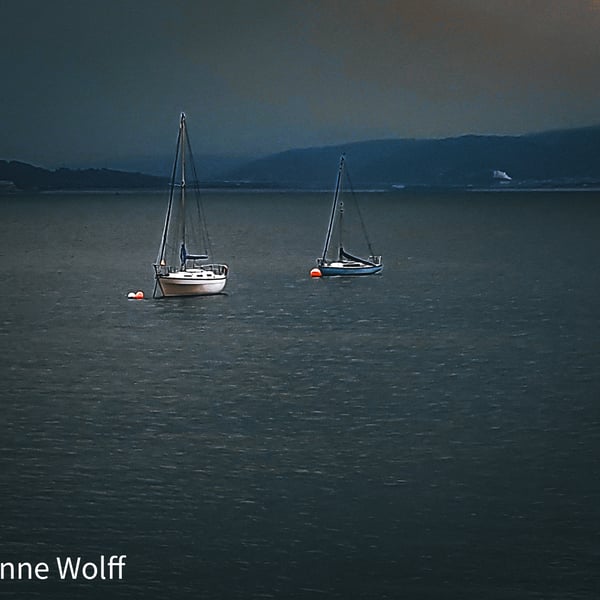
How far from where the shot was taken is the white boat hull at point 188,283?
62.5 m

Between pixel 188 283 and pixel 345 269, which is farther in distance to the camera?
pixel 345 269

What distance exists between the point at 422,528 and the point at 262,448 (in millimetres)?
7096

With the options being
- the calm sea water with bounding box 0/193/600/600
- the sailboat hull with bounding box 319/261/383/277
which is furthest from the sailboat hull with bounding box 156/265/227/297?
the sailboat hull with bounding box 319/261/383/277

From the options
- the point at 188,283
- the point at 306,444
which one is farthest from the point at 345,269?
the point at 306,444

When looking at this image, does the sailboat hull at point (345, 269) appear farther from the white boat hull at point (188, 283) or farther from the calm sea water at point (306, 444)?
the white boat hull at point (188, 283)

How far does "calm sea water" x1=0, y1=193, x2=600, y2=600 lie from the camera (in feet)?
87.9

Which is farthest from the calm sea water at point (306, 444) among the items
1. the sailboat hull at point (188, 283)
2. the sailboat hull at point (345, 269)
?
the sailboat hull at point (345, 269)

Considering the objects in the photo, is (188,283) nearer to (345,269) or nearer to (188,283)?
(188,283)

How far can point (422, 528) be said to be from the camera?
28.4 meters

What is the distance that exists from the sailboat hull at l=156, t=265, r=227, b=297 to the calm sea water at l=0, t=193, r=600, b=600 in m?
0.68

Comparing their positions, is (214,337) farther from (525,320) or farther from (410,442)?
(410,442)

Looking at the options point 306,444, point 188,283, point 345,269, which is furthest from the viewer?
point 345,269

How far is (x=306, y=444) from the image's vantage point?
115ft

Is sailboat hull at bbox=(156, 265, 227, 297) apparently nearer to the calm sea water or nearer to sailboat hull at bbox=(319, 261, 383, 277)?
the calm sea water
